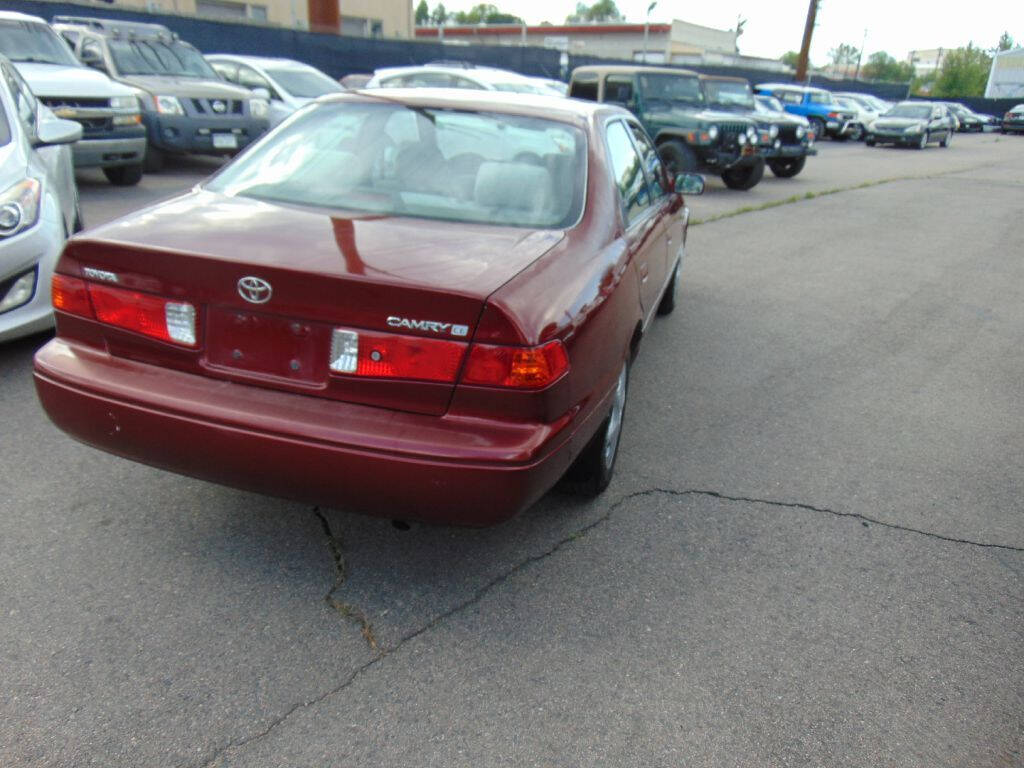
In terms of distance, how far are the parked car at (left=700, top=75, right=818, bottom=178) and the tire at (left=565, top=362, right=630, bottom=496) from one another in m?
11.5

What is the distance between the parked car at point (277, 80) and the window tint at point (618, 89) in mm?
4242

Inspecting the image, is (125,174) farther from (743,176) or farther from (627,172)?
(743,176)

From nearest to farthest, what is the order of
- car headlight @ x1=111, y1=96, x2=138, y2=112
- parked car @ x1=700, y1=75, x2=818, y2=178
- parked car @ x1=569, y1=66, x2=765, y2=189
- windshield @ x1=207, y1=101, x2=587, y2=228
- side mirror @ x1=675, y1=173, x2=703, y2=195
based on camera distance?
windshield @ x1=207, y1=101, x2=587, y2=228
side mirror @ x1=675, y1=173, x2=703, y2=195
car headlight @ x1=111, y1=96, x2=138, y2=112
parked car @ x1=569, y1=66, x2=765, y2=189
parked car @ x1=700, y1=75, x2=818, y2=178

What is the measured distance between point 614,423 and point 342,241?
1419mm

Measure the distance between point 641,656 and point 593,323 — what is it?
3.48 feet

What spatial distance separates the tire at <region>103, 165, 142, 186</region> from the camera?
31.8 ft

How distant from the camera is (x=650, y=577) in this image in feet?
9.55

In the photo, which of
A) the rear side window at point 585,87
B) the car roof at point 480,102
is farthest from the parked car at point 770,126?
the car roof at point 480,102

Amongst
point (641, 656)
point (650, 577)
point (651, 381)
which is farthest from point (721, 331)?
point (641, 656)

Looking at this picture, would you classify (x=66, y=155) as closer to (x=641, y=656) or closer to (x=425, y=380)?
(x=425, y=380)

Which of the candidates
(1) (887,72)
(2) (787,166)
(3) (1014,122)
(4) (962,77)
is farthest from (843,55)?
(2) (787,166)

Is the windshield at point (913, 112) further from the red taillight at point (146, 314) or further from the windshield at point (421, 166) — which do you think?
the red taillight at point (146, 314)

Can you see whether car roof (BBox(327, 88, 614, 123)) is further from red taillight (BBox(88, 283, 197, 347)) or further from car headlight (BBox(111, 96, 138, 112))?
car headlight (BBox(111, 96, 138, 112))

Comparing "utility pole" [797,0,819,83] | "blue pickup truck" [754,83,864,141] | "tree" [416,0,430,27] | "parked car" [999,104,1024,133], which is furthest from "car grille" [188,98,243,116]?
"tree" [416,0,430,27]
